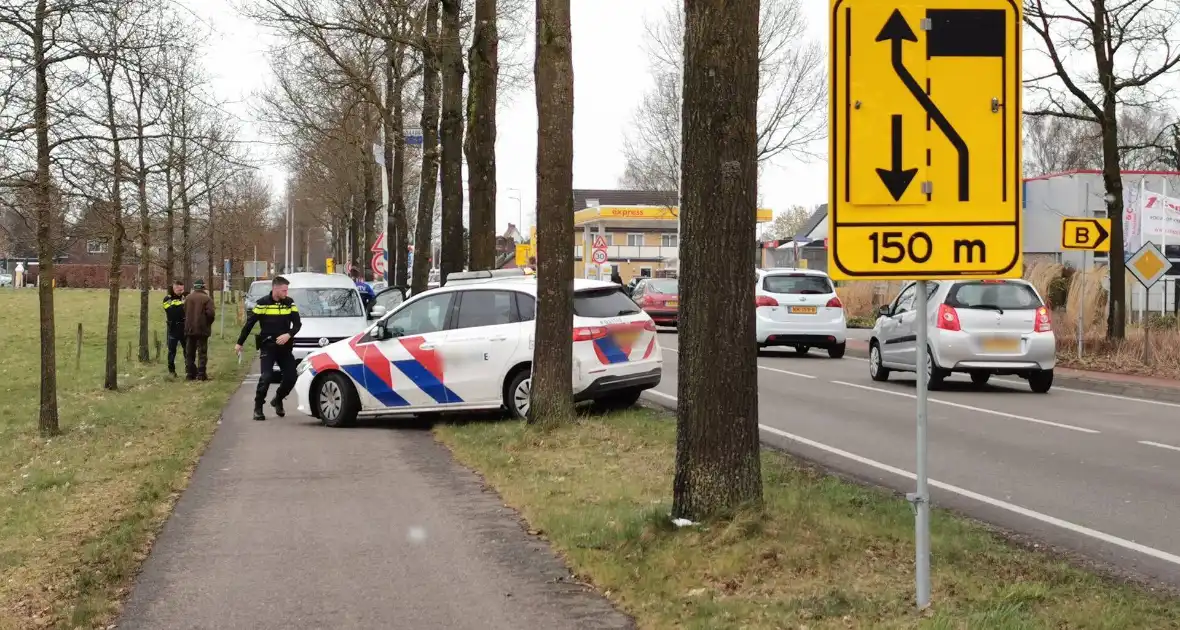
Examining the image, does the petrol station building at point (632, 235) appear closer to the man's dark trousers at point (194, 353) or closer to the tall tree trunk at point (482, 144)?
the man's dark trousers at point (194, 353)

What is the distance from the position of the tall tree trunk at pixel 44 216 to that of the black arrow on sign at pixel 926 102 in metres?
8.98

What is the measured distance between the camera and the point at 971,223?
213 inches

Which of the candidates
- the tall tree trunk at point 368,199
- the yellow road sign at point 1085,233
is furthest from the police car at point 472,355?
the tall tree trunk at point 368,199

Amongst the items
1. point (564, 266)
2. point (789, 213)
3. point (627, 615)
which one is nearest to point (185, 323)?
point (564, 266)

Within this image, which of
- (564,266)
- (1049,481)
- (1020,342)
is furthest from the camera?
(1020,342)

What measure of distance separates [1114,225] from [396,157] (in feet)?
58.4

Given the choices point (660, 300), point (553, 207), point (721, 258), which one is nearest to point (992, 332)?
point (553, 207)

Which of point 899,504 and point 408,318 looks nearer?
point 899,504

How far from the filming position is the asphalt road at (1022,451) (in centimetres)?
792

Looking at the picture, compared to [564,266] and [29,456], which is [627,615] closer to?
[564,266]

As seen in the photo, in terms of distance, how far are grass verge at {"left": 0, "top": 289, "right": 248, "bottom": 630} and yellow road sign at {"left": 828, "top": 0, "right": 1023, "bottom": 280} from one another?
4010 mm

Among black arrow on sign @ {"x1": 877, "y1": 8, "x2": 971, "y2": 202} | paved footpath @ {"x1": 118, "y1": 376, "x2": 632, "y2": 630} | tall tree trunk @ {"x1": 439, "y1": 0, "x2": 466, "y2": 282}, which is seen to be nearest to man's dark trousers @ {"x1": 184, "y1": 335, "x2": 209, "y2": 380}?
tall tree trunk @ {"x1": 439, "y1": 0, "x2": 466, "y2": 282}

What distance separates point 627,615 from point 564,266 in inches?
256

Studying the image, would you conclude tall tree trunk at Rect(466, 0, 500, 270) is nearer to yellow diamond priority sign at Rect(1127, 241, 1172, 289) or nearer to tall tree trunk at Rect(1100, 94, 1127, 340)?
yellow diamond priority sign at Rect(1127, 241, 1172, 289)
